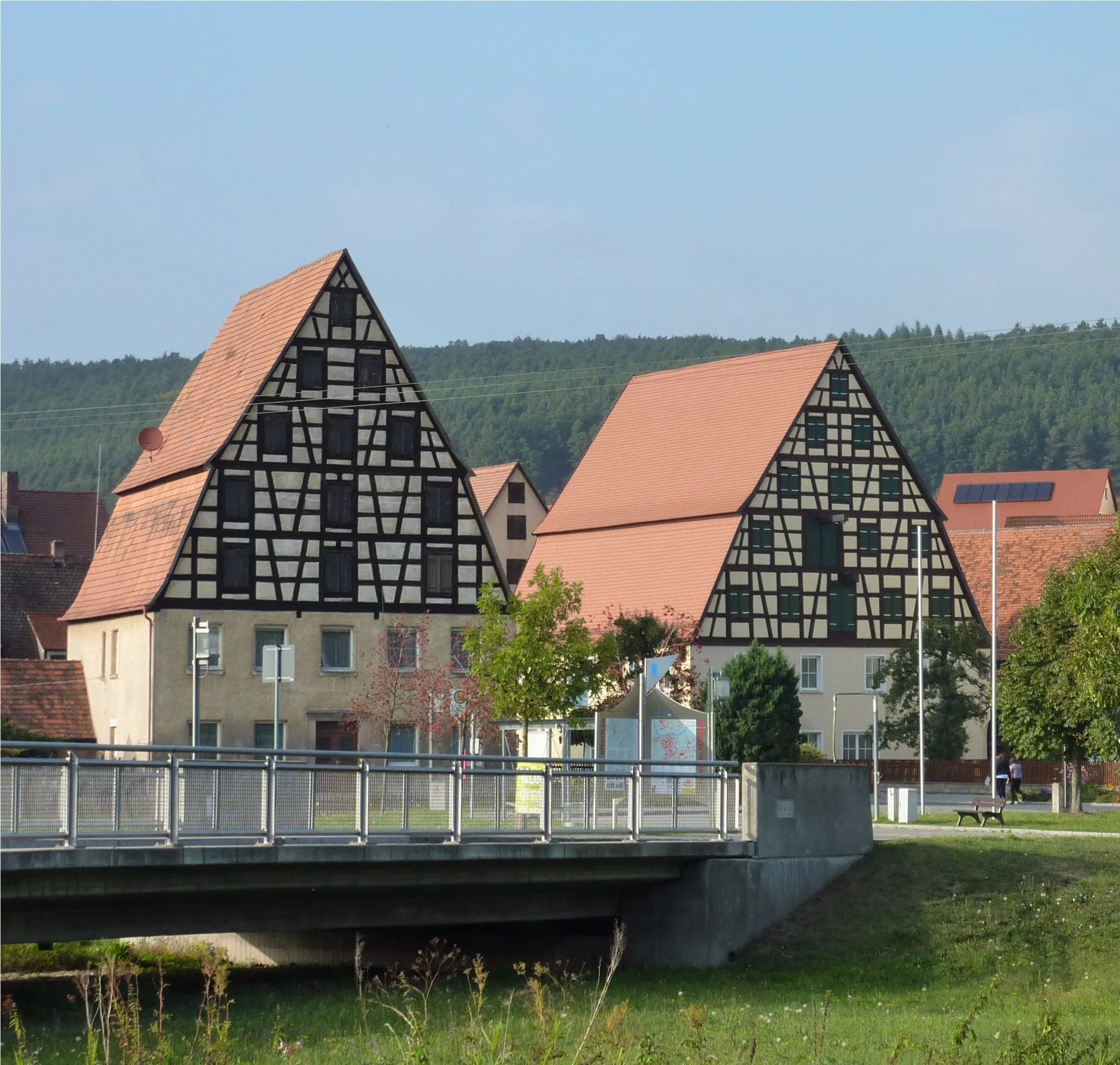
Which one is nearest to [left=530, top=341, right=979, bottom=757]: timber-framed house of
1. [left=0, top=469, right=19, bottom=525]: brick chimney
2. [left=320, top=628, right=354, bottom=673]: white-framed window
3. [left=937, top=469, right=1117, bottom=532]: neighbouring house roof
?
[left=320, top=628, right=354, bottom=673]: white-framed window

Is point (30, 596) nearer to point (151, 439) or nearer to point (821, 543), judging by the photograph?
point (151, 439)

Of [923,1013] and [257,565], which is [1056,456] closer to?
[257,565]

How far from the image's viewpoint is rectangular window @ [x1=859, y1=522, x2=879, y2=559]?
217ft

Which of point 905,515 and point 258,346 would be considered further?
point 905,515

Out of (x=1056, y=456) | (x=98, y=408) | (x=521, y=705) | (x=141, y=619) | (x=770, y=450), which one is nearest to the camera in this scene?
(x=521, y=705)

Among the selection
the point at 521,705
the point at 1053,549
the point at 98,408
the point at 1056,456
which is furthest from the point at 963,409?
the point at 521,705

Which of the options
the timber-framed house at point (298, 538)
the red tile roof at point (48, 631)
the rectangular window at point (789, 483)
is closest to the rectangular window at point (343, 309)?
the timber-framed house at point (298, 538)

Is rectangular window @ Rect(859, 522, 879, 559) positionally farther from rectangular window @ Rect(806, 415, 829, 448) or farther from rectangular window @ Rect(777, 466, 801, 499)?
rectangular window @ Rect(806, 415, 829, 448)

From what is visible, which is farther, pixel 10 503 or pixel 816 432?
pixel 10 503

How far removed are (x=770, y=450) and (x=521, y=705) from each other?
27.6 meters

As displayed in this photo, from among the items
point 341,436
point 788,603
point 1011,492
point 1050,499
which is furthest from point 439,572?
point 1050,499

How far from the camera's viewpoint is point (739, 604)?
6362cm

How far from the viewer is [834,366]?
217 ft

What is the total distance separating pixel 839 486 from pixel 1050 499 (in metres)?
55.7
